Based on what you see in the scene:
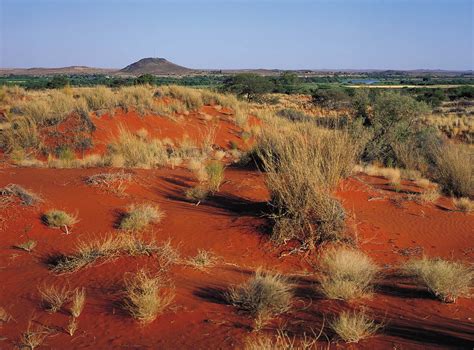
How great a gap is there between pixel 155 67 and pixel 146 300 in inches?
5968

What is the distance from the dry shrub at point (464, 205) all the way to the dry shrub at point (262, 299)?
273 inches

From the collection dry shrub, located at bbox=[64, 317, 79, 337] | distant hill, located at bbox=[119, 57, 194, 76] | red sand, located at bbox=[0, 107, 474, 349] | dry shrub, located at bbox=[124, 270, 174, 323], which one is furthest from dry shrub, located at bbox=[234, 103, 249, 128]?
distant hill, located at bbox=[119, 57, 194, 76]

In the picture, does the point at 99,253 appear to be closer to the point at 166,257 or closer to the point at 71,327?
the point at 166,257

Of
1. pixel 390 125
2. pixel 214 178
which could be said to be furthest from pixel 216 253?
pixel 390 125

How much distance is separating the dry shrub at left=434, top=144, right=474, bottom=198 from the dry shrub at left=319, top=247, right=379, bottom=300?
678 centimetres

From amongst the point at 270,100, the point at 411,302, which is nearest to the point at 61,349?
the point at 411,302

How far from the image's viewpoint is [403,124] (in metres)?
19.0

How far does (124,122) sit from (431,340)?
→ 1945 centimetres

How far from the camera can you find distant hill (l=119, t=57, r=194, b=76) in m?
149

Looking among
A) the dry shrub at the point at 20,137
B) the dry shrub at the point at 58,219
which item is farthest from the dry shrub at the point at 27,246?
the dry shrub at the point at 20,137

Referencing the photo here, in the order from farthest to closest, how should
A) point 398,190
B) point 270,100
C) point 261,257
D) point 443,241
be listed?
point 270,100 → point 398,190 → point 443,241 → point 261,257

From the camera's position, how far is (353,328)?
4926 millimetres

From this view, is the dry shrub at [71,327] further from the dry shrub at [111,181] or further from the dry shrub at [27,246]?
the dry shrub at [111,181]

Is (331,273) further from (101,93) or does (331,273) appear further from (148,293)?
(101,93)
